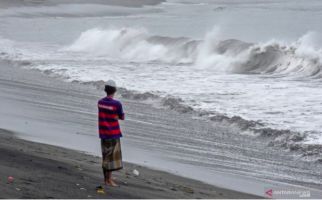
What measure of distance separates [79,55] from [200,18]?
105 feet

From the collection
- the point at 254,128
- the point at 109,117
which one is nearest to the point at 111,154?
the point at 109,117

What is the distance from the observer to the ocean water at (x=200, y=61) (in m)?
17.5

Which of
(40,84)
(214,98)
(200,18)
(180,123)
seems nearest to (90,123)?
(180,123)

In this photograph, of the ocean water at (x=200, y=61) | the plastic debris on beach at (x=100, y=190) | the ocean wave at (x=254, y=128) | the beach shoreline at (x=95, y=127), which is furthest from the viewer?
the ocean water at (x=200, y=61)

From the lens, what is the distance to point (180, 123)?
16266 mm

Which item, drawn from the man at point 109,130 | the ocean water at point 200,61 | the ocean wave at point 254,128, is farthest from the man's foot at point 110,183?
the ocean water at point 200,61

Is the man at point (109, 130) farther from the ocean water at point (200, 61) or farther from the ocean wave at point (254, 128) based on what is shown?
the ocean water at point (200, 61)

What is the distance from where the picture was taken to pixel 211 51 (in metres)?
33.6

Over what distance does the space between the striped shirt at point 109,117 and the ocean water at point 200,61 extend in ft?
19.2

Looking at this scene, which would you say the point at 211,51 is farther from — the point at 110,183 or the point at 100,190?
the point at 100,190

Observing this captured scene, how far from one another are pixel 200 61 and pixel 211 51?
2540mm

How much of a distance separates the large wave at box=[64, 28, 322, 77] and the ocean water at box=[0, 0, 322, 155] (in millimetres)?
46

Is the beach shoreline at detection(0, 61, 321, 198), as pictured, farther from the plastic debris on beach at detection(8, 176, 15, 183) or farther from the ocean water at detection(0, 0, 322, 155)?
the plastic debris on beach at detection(8, 176, 15, 183)

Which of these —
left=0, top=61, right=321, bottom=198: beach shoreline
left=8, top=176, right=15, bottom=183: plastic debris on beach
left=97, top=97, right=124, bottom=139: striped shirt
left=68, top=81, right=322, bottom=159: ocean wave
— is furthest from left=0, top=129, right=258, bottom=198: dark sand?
left=68, top=81, right=322, bottom=159: ocean wave
